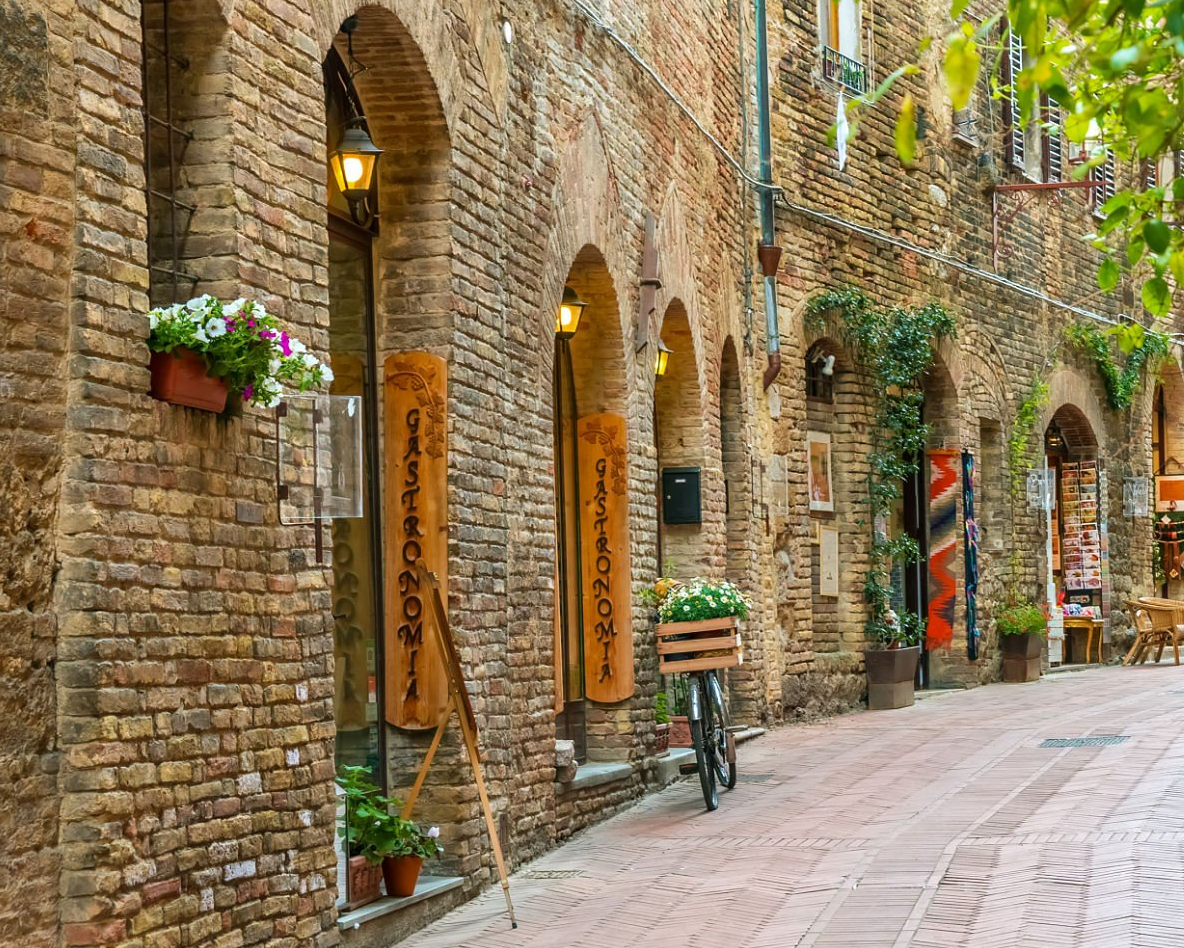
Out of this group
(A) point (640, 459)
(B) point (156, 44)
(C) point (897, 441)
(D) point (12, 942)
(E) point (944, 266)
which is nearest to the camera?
(D) point (12, 942)

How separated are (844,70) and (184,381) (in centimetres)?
1263

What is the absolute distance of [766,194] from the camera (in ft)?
50.5

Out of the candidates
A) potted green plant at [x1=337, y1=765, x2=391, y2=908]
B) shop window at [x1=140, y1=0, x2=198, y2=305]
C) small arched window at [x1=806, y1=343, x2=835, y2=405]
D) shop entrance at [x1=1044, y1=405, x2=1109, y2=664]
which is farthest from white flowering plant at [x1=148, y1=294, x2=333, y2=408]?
shop entrance at [x1=1044, y1=405, x2=1109, y2=664]

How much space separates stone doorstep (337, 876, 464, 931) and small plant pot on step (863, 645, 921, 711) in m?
9.05

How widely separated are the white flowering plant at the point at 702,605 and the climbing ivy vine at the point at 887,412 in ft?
18.0

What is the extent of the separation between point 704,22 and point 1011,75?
27.0 ft

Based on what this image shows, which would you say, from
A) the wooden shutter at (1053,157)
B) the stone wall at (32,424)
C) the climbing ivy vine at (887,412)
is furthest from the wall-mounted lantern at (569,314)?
the wooden shutter at (1053,157)

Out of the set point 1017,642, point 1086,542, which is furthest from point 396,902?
point 1086,542

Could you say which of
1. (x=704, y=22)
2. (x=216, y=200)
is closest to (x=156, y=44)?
(x=216, y=200)

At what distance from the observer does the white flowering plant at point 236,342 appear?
17.9 ft

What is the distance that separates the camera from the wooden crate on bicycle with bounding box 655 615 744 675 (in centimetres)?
1083

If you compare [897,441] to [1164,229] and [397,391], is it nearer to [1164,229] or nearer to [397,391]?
[397,391]

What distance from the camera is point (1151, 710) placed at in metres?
15.0

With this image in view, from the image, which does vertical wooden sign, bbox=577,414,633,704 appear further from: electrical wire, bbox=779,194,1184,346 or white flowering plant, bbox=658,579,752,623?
electrical wire, bbox=779,194,1184,346
